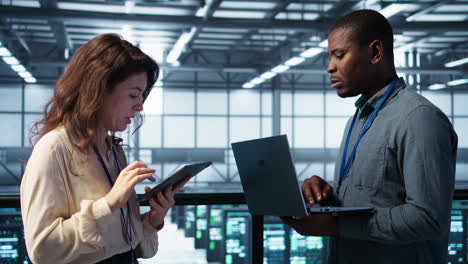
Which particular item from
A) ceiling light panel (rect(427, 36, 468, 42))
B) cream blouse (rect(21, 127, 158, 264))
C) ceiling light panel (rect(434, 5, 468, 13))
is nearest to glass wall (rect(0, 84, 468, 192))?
ceiling light panel (rect(427, 36, 468, 42))

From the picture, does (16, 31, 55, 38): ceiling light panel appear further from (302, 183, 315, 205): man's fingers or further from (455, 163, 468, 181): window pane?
(455, 163, 468, 181): window pane

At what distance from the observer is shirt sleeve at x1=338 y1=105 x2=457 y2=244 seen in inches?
50.4

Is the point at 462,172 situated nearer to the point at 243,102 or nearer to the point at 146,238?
the point at 243,102

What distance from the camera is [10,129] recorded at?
56.3 ft

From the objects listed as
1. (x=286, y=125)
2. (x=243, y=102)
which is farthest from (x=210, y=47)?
(x=286, y=125)

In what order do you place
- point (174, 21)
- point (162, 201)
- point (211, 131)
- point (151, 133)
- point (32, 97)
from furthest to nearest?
point (211, 131), point (151, 133), point (32, 97), point (174, 21), point (162, 201)

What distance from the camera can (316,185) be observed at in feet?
5.19

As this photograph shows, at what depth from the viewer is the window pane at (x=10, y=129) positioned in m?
17.2

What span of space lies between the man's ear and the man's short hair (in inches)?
0.5

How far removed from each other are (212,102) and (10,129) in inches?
278

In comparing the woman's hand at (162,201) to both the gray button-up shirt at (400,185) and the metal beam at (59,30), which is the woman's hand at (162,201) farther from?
the metal beam at (59,30)

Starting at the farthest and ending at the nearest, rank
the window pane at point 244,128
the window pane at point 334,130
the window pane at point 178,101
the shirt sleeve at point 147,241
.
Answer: the window pane at point 334,130
the window pane at point 244,128
the window pane at point 178,101
the shirt sleeve at point 147,241

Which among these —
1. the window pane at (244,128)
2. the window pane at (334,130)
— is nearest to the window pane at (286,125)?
the window pane at (244,128)

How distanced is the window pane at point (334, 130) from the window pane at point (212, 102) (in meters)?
4.05
